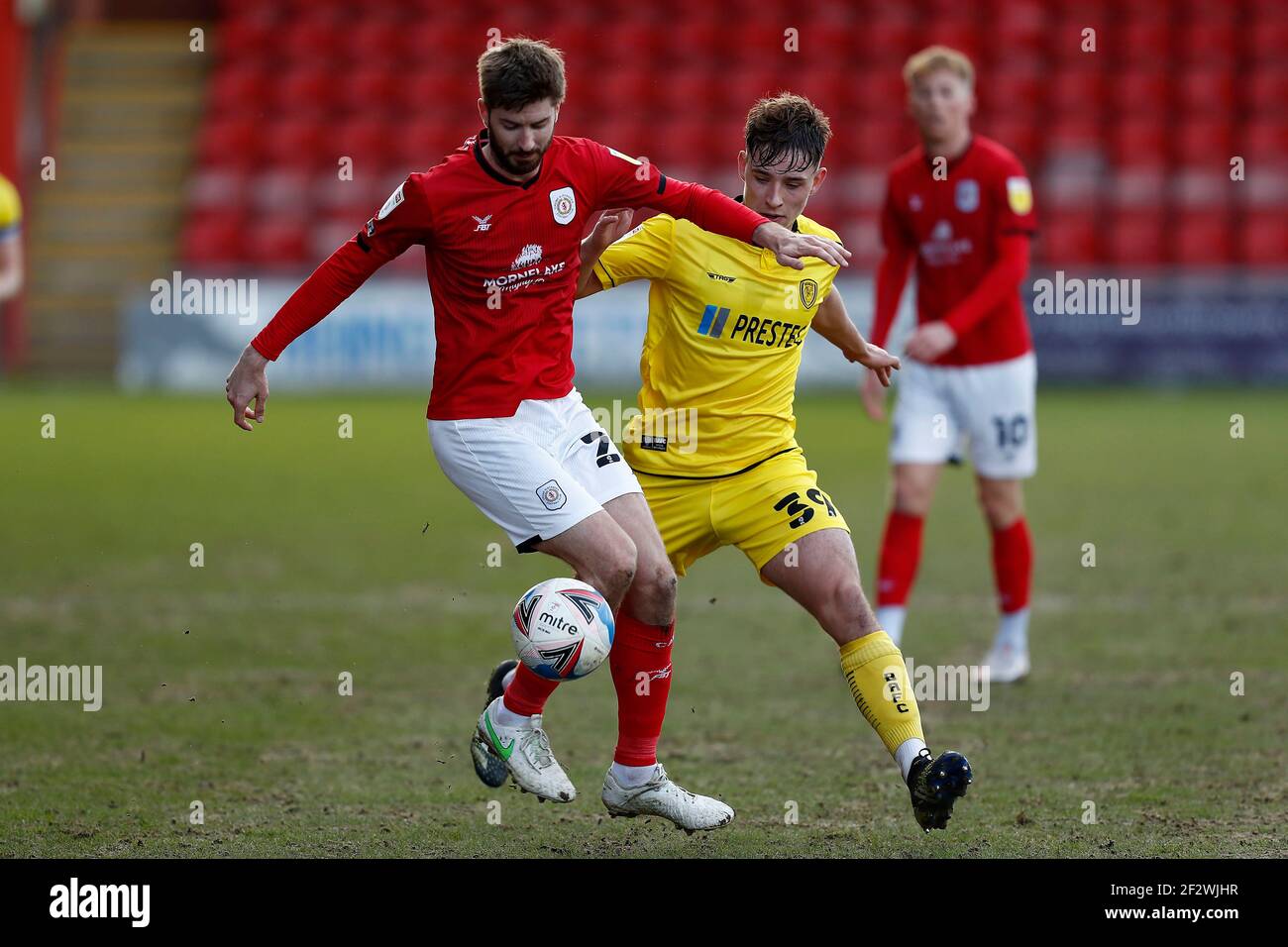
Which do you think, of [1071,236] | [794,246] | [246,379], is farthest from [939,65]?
[1071,236]

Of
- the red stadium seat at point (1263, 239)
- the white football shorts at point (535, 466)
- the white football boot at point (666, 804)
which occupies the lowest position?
the white football boot at point (666, 804)

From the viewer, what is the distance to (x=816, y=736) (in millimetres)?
5742

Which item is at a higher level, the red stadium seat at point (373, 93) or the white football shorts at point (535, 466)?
the red stadium seat at point (373, 93)

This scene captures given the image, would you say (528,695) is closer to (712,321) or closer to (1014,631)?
(712,321)

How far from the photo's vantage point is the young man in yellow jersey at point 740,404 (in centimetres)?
471

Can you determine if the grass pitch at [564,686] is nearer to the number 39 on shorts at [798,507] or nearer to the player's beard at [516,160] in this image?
the number 39 on shorts at [798,507]

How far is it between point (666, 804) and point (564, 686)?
6.61 feet

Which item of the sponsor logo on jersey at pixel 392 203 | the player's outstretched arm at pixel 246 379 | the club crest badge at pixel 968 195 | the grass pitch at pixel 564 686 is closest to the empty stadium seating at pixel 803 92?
the grass pitch at pixel 564 686

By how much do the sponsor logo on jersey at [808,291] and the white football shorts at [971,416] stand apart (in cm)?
200

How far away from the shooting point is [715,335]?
4934 millimetres

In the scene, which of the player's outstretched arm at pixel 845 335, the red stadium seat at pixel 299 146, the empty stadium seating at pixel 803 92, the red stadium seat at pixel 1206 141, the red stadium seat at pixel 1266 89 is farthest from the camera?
the red stadium seat at pixel 299 146

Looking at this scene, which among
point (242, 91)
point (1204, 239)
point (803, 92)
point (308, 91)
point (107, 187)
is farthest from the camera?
point (107, 187)
